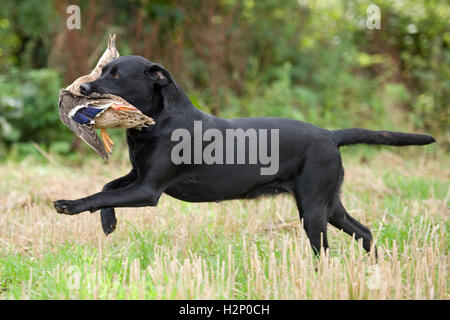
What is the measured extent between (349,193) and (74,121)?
321cm

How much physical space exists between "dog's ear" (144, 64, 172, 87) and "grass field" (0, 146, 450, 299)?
1135mm

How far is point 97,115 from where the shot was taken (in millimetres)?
3197

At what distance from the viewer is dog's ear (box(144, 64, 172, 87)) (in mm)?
3594

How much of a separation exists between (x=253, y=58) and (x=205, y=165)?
8.16 metres

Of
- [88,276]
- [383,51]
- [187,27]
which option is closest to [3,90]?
[187,27]

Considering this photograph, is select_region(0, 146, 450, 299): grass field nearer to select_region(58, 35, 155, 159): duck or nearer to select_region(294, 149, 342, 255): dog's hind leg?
select_region(294, 149, 342, 255): dog's hind leg

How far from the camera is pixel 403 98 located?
10211mm

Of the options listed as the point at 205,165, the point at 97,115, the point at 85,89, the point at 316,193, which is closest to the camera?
the point at 97,115

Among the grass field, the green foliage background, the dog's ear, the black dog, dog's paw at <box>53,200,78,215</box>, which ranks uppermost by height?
the green foliage background

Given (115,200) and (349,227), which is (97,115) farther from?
(349,227)

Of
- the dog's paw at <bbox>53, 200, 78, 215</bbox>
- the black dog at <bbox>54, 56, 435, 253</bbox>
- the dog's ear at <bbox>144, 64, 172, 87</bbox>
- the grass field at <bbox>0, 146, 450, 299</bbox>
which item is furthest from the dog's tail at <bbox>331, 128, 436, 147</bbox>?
the dog's paw at <bbox>53, 200, 78, 215</bbox>

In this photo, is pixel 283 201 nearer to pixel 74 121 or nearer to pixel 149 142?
pixel 149 142

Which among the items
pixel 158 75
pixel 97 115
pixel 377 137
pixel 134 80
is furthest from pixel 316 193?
pixel 97 115
